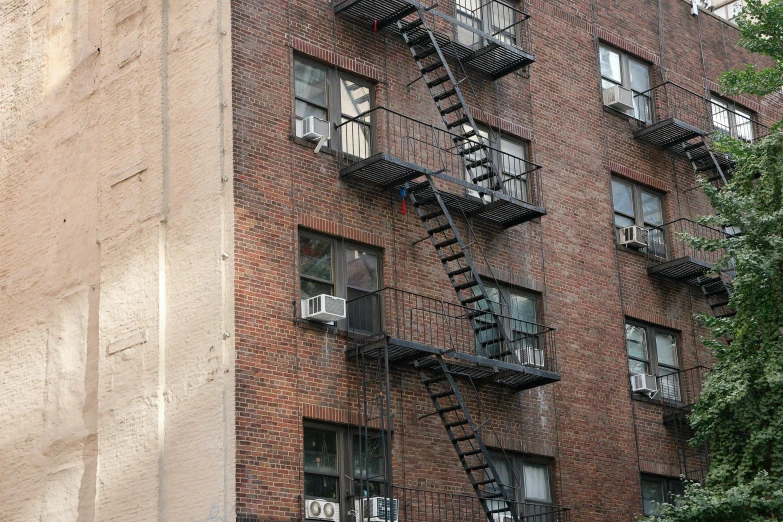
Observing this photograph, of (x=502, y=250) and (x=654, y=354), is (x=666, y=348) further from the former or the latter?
(x=502, y=250)

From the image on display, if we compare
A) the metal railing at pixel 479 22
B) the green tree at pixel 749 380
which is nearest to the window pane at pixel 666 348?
the green tree at pixel 749 380

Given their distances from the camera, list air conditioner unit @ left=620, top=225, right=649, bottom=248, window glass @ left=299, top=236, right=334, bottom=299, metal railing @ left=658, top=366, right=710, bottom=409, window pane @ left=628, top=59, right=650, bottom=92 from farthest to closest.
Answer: window pane @ left=628, top=59, right=650, bottom=92
air conditioner unit @ left=620, top=225, right=649, bottom=248
metal railing @ left=658, top=366, right=710, bottom=409
window glass @ left=299, top=236, right=334, bottom=299

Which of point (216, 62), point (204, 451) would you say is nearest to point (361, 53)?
point (216, 62)

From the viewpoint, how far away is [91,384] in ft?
73.8

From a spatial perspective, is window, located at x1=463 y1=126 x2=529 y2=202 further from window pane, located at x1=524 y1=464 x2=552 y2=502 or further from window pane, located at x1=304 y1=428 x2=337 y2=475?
window pane, located at x1=304 y1=428 x2=337 y2=475

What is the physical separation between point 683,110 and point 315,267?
13361 mm

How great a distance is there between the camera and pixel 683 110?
1221 inches

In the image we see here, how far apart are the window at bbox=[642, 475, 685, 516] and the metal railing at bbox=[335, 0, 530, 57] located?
384 inches

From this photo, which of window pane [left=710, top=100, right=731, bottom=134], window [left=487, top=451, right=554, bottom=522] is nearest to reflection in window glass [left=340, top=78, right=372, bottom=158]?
window [left=487, top=451, right=554, bottom=522]

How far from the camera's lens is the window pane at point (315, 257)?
2156 cm

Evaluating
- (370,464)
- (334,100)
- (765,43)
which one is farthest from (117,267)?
(765,43)

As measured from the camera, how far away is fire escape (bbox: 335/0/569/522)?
69.9 ft

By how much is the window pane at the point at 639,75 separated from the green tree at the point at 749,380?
828 centimetres

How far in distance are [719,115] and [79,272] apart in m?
17.8
